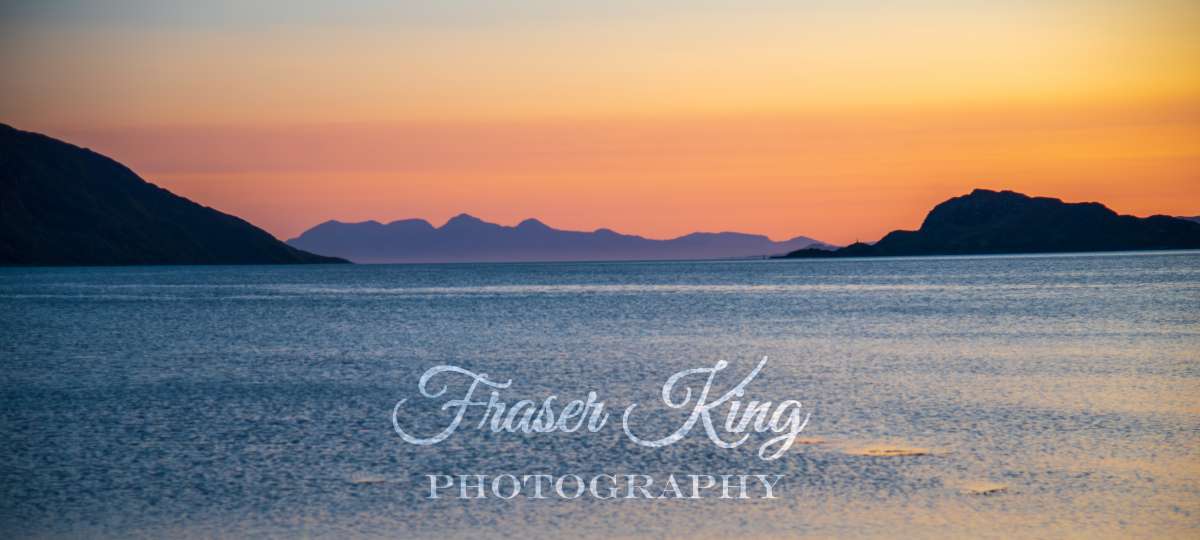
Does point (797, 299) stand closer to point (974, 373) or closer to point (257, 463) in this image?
point (974, 373)

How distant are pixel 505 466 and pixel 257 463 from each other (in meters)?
4.54

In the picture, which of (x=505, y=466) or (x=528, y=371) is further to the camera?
(x=528, y=371)

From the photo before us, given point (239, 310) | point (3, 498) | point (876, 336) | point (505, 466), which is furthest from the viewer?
point (239, 310)

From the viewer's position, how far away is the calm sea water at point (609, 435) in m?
16.2

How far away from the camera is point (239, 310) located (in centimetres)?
8231

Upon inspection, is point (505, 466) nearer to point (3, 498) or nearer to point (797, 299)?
point (3, 498)

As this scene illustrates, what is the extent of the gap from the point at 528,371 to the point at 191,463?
55.4 ft

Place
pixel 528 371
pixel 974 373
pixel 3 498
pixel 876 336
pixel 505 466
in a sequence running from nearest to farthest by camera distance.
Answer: pixel 3 498
pixel 505 466
pixel 974 373
pixel 528 371
pixel 876 336

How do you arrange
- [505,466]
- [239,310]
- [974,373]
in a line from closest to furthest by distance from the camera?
[505,466] < [974,373] < [239,310]

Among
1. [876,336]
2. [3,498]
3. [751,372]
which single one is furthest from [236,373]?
[876,336]

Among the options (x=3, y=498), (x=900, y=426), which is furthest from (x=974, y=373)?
(x=3, y=498)

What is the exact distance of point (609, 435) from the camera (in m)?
22.9

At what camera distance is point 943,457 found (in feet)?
65.9

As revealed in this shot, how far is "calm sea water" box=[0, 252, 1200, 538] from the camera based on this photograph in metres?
16.2
